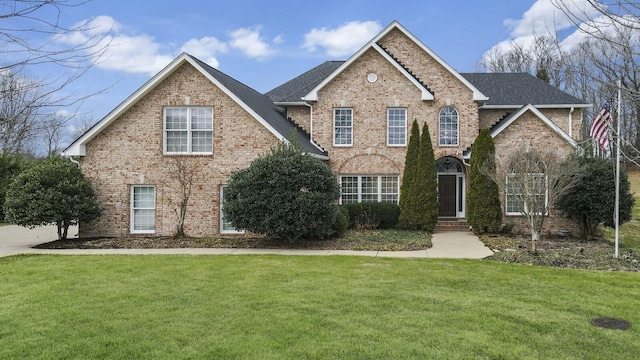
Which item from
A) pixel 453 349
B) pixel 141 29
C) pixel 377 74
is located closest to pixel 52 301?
pixel 141 29

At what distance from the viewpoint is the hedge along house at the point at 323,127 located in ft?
58.0

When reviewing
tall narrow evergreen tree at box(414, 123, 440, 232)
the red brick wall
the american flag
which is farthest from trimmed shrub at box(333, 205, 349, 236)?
the american flag

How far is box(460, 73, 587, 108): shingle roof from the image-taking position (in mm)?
21734

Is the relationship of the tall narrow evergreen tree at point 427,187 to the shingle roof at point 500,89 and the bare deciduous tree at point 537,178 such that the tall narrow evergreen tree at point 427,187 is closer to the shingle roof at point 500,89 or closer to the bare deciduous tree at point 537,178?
the bare deciduous tree at point 537,178

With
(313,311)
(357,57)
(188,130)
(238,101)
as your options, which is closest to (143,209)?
(188,130)

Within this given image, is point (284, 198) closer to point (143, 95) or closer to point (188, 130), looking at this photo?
point (188, 130)

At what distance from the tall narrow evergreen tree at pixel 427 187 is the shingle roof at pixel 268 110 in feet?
13.6

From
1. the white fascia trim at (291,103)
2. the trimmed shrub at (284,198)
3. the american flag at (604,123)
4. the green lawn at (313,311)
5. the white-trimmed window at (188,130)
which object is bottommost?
the green lawn at (313,311)

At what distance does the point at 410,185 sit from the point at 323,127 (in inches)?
178

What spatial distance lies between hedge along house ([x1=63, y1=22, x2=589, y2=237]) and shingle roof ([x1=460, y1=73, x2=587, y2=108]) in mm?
82

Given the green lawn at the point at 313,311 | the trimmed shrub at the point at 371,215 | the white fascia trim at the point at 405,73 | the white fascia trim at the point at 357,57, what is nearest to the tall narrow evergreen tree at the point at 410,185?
the trimmed shrub at the point at 371,215

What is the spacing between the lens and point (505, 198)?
19.8 meters

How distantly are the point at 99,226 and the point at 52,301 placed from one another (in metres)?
10.5

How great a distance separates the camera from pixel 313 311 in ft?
24.1
